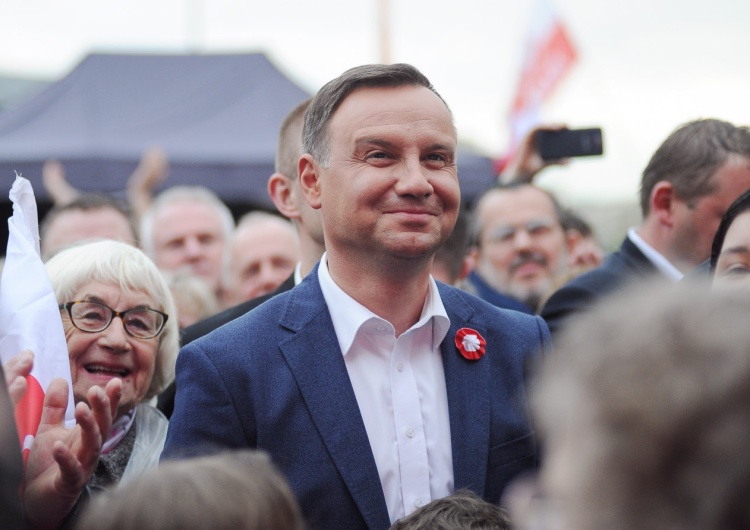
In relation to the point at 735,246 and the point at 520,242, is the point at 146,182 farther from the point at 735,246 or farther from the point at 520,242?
the point at 735,246

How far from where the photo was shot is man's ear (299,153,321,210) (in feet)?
9.58

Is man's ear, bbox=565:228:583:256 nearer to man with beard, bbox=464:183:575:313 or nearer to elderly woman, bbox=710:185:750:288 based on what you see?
man with beard, bbox=464:183:575:313

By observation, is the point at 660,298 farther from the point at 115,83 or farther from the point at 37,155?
the point at 115,83

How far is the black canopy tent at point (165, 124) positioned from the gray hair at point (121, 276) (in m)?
6.49

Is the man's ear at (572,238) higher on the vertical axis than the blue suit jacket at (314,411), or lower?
lower

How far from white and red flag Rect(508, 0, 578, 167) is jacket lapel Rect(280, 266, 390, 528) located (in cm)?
674

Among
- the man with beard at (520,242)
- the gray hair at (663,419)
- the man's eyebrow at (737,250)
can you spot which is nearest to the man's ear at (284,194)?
the man's eyebrow at (737,250)

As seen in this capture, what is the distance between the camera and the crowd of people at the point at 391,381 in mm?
1239

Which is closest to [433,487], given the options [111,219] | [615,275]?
[615,275]

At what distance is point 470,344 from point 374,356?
277 millimetres

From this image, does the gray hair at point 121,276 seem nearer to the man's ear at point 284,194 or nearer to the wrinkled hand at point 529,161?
the man's ear at point 284,194

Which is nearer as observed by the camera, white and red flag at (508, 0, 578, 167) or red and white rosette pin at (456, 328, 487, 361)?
red and white rosette pin at (456, 328, 487, 361)

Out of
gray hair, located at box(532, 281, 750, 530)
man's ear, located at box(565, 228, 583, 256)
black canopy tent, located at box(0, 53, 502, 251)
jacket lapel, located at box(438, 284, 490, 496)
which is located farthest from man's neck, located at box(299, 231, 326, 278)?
black canopy tent, located at box(0, 53, 502, 251)

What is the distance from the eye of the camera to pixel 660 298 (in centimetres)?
131
